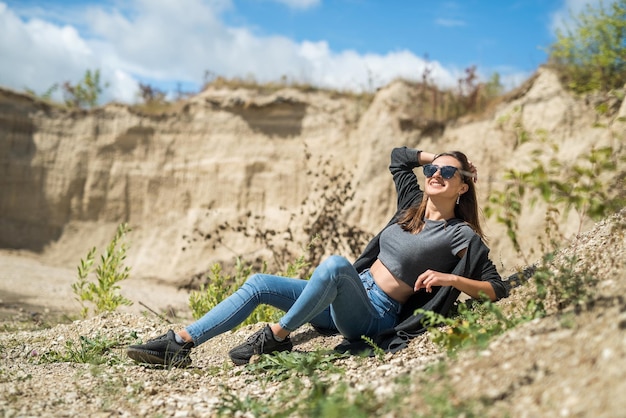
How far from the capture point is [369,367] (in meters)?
3.85

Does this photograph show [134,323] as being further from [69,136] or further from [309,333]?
[69,136]

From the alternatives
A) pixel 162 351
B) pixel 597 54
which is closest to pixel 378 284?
pixel 162 351

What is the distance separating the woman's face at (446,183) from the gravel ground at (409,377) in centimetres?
82

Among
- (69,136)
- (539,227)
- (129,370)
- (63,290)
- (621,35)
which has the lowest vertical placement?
(63,290)

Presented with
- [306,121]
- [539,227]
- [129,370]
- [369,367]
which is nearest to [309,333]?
[369,367]

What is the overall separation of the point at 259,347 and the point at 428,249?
4.33 feet

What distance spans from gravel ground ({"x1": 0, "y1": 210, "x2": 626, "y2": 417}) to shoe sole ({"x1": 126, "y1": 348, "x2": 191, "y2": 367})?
5cm

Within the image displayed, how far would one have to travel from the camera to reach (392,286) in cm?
423

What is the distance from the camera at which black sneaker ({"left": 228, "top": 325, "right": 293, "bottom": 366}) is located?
411cm

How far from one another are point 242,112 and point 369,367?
11.5 meters

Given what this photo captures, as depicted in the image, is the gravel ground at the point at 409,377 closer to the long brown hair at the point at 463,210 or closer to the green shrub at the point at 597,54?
the long brown hair at the point at 463,210

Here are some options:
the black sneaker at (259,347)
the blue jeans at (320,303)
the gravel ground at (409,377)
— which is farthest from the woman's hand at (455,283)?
the black sneaker at (259,347)

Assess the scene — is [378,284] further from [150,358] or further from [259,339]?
[150,358]

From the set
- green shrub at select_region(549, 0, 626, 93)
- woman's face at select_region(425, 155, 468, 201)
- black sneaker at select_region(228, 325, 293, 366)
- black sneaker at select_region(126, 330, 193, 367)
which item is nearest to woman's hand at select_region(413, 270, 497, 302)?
woman's face at select_region(425, 155, 468, 201)
